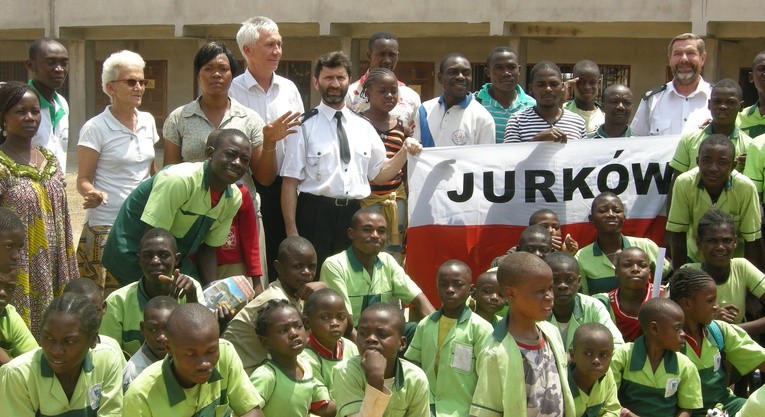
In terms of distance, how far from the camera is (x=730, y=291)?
18.1ft

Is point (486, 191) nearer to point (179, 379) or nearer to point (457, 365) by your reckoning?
point (457, 365)

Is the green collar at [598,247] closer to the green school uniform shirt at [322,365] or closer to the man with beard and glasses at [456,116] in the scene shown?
the man with beard and glasses at [456,116]

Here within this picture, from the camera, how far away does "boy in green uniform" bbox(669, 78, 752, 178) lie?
6098mm

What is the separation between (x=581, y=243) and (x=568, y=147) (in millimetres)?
638

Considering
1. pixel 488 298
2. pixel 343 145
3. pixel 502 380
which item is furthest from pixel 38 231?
pixel 502 380

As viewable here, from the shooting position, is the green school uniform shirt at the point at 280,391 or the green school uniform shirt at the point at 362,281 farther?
the green school uniform shirt at the point at 362,281

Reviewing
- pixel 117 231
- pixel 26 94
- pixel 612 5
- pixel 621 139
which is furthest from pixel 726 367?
pixel 612 5

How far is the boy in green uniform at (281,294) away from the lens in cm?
502

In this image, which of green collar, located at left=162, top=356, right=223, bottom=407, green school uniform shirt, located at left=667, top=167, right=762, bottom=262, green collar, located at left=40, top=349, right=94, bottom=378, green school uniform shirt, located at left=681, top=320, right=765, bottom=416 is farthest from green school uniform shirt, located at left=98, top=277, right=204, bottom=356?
green school uniform shirt, located at left=667, top=167, right=762, bottom=262

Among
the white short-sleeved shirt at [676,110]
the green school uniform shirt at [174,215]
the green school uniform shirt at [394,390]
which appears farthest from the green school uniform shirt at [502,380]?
the white short-sleeved shirt at [676,110]

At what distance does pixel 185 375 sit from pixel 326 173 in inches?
86.4

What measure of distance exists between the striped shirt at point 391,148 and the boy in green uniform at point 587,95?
53.4 inches

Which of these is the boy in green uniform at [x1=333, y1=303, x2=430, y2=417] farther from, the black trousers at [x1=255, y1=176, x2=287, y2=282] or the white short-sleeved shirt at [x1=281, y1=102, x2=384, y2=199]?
the black trousers at [x1=255, y1=176, x2=287, y2=282]

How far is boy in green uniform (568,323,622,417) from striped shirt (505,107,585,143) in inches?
87.6
